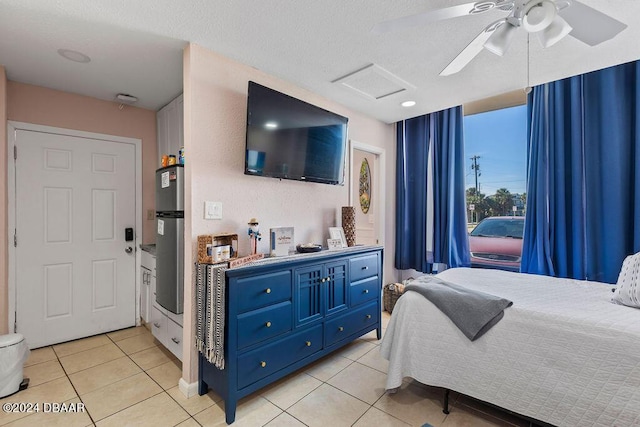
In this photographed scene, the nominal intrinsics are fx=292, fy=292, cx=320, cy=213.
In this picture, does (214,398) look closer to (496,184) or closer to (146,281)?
(146,281)

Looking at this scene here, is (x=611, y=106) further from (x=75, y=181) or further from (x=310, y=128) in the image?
(x=75, y=181)

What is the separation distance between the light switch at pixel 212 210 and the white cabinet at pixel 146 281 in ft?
3.77

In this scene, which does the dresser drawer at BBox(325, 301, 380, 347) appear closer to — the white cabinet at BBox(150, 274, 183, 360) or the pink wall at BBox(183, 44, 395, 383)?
the pink wall at BBox(183, 44, 395, 383)

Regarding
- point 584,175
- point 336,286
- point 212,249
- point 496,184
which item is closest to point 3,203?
point 212,249

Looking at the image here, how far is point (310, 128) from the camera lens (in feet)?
8.79

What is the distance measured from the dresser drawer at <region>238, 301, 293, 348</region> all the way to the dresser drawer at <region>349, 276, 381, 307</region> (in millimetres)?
787

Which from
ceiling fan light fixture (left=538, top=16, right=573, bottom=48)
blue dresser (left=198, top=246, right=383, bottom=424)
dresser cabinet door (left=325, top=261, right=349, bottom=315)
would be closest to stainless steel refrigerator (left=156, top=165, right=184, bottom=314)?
blue dresser (left=198, top=246, right=383, bottom=424)

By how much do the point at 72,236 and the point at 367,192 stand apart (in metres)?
3.45

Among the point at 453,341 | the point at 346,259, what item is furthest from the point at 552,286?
the point at 346,259

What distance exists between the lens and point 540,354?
161 cm

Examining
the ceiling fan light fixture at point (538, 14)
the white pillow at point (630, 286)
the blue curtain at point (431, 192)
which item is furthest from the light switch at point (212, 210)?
the white pillow at point (630, 286)

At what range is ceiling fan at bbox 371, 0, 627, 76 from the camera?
1357 millimetres

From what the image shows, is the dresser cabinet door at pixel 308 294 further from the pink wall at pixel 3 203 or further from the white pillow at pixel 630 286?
the pink wall at pixel 3 203

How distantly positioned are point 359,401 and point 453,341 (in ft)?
2.62
